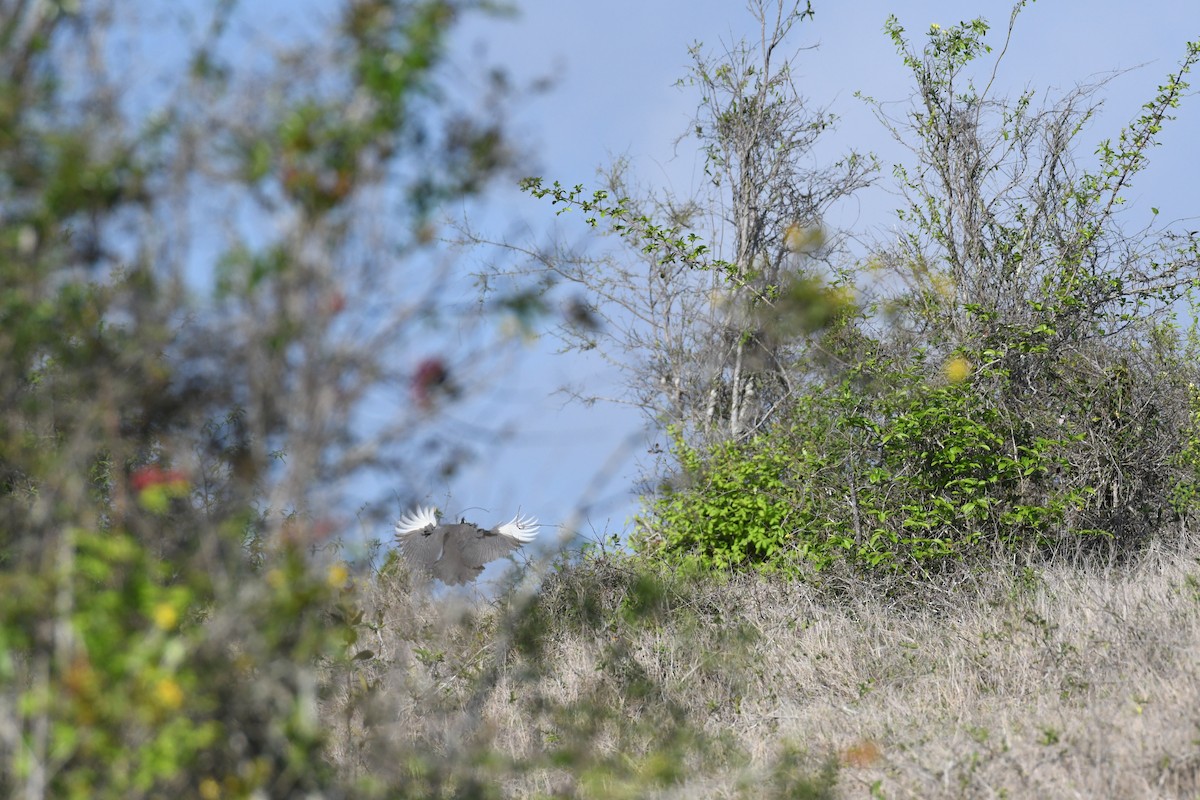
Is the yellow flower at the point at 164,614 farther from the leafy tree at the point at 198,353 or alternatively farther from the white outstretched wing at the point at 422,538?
the white outstretched wing at the point at 422,538

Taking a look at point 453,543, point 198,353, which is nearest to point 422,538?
point 453,543

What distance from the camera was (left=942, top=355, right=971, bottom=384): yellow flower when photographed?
30.0 feet

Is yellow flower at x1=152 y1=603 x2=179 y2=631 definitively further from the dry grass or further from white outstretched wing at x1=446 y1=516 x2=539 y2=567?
white outstretched wing at x1=446 y1=516 x2=539 y2=567

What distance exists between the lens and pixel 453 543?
9641 mm

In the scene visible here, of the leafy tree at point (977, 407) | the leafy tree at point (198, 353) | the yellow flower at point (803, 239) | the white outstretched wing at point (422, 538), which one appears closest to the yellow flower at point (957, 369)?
the leafy tree at point (977, 407)

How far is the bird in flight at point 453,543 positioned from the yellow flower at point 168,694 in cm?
689

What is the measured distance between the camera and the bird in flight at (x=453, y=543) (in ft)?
31.3

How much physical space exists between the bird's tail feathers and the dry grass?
421 mm

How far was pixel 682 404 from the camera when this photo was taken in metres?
13.2

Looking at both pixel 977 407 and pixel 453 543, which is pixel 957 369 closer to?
pixel 977 407

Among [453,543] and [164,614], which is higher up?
[453,543]

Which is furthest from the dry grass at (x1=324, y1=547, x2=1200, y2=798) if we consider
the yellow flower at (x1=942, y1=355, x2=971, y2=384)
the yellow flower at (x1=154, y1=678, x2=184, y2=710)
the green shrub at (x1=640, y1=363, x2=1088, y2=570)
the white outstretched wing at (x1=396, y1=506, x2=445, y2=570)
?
the yellow flower at (x1=942, y1=355, x2=971, y2=384)

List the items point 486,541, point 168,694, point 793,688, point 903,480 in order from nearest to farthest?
1. point 168,694
2. point 793,688
3. point 903,480
4. point 486,541

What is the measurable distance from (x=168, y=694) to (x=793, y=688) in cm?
490
